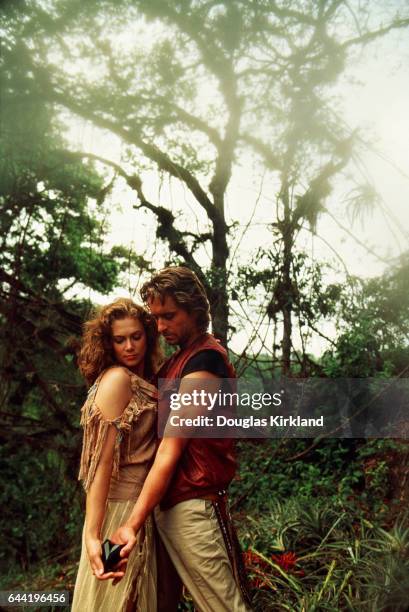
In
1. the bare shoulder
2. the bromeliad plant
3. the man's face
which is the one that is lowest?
the bromeliad plant

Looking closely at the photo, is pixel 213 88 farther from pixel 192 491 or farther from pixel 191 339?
pixel 192 491

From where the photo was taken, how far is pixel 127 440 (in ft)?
5.09

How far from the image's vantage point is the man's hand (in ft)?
4.43

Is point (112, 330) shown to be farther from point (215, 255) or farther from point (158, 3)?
point (158, 3)

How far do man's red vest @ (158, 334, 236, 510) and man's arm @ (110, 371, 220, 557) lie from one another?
57mm

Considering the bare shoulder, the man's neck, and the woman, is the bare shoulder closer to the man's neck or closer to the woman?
the woman

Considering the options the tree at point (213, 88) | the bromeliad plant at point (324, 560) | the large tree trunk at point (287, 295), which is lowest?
the bromeliad plant at point (324, 560)

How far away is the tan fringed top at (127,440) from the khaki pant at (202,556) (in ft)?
0.48

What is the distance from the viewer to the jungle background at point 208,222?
3.19 meters

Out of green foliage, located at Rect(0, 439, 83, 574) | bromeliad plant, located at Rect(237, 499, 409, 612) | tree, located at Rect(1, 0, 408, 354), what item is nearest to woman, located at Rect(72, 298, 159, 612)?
bromeliad plant, located at Rect(237, 499, 409, 612)

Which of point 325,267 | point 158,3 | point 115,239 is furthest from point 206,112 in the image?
point 325,267

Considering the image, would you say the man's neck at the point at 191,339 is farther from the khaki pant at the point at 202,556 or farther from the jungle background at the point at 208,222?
the jungle background at the point at 208,222

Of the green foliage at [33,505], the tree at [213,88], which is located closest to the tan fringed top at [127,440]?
the tree at [213,88]
